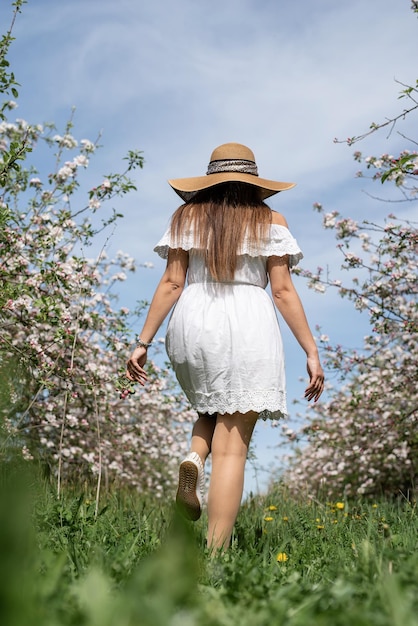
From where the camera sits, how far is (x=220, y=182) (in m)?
3.54

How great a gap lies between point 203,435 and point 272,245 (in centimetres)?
100

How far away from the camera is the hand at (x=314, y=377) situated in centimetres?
347

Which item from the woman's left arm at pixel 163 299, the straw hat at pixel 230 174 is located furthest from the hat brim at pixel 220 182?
the woman's left arm at pixel 163 299

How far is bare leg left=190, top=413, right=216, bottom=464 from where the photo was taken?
11.4 feet

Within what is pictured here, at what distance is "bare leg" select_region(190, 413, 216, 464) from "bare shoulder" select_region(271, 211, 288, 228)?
1.03 m

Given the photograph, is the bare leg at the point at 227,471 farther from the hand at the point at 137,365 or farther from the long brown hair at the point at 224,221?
the long brown hair at the point at 224,221

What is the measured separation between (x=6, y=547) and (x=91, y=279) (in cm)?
529

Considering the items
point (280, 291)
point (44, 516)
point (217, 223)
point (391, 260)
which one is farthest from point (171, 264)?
point (391, 260)

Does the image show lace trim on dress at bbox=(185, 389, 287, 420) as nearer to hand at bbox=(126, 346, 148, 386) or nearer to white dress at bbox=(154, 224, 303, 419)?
white dress at bbox=(154, 224, 303, 419)

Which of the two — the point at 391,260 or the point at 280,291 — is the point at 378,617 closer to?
the point at 280,291

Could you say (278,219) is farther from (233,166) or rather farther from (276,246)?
(233,166)

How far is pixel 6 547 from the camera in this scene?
24.0 inches

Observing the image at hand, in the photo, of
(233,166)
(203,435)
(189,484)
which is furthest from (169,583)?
(233,166)

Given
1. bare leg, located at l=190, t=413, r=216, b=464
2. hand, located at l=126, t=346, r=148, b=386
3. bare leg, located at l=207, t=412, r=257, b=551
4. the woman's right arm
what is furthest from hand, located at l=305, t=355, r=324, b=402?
hand, located at l=126, t=346, r=148, b=386
